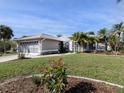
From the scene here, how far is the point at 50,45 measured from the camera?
35844mm

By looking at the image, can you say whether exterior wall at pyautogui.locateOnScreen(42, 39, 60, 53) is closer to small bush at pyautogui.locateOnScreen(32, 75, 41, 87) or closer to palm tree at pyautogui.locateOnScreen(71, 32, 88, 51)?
palm tree at pyautogui.locateOnScreen(71, 32, 88, 51)

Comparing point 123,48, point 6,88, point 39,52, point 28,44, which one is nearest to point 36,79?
point 6,88

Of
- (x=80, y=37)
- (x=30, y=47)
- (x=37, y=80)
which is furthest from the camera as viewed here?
(x=80, y=37)

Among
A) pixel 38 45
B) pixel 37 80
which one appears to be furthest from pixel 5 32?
pixel 37 80

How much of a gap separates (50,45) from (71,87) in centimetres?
2668

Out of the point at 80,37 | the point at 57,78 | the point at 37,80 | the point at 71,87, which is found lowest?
the point at 71,87

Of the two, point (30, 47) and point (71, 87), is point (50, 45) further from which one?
point (71, 87)

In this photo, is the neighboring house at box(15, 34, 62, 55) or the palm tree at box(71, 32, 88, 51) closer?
the neighboring house at box(15, 34, 62, 55)

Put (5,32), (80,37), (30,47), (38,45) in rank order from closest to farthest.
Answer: (38,45)
(30,47)
(80,37)
(5,32)

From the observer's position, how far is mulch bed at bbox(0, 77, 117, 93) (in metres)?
9.11

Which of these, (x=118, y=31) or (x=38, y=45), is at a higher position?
(x=118, y=31)

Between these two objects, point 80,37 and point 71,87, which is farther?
point 80,37

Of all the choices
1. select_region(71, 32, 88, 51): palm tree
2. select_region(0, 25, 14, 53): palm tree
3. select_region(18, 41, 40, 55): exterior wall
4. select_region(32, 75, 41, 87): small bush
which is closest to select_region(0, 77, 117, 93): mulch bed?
select_region(32, 75, 41, 87): small bush

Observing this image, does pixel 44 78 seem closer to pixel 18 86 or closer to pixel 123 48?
pixel 18 86
